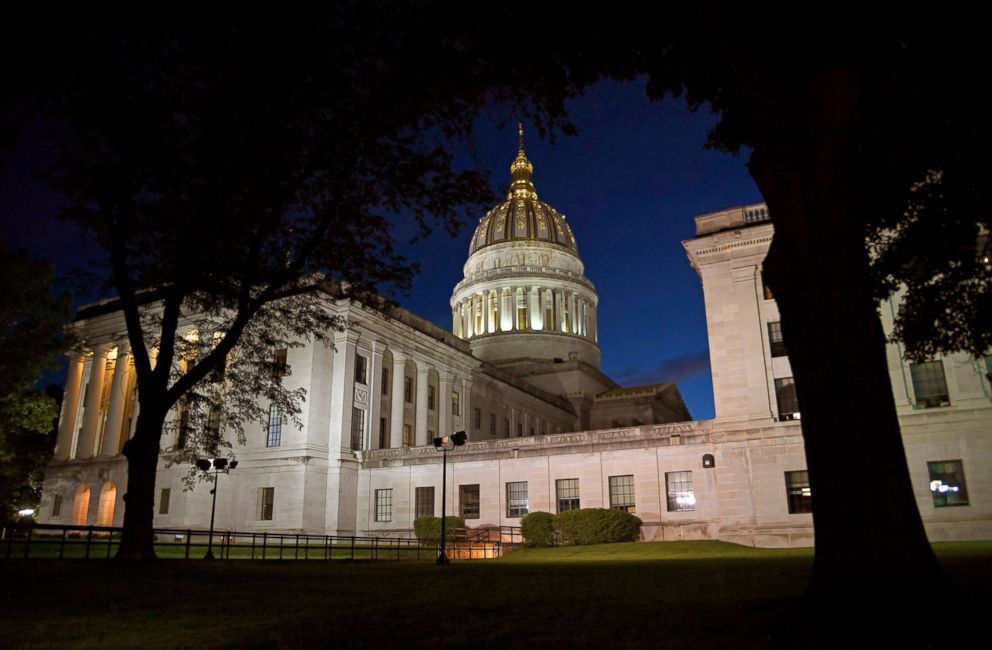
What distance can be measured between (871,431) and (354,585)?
838cm

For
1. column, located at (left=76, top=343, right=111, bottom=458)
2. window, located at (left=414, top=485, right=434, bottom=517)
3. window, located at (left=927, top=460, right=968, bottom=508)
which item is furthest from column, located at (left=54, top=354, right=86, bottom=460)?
window, located at (left=927, top=460, right=968, bottom=508)

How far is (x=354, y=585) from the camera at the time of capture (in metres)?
11.9

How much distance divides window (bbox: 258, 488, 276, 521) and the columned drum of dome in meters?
45.3

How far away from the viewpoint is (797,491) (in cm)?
3070

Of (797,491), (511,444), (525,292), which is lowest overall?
(797,491)

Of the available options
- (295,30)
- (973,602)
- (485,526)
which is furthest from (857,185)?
(485,526)

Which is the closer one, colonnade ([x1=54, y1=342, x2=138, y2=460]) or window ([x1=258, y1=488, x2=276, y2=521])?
window ([x1=258, y1=488, x2=276, y2=521])

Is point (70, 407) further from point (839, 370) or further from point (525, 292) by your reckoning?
point (839, 370)

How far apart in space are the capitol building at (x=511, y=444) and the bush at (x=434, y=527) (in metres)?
3.18

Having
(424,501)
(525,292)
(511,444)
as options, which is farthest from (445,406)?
(525,292)

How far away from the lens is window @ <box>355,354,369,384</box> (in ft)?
162

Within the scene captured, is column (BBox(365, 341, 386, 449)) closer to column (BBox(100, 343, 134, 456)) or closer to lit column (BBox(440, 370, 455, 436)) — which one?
lit column (BBox(440, 370, 455, 436))

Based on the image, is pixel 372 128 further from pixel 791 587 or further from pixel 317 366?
pixel 317 366

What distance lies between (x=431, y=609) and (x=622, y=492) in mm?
31284
